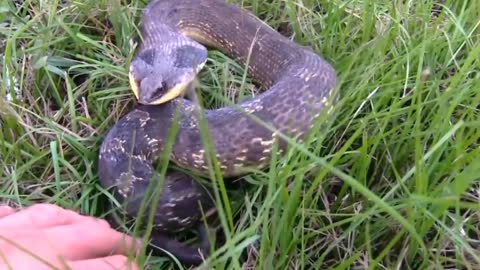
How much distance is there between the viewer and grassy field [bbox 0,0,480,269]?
1901 mm

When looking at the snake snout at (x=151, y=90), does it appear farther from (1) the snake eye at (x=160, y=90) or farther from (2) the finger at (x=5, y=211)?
(2) the finger at (x=5, y=211)

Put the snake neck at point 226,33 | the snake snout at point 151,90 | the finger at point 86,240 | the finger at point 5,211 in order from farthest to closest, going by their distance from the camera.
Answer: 1. the snake neck at point 226,33
2. the snake snout at point 151,90
3. the finger at point 5,211
4. the finger at point 86,240

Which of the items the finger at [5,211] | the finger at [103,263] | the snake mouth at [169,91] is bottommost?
the finger at [5,211]

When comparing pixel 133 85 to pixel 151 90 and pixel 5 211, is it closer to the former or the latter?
pixel 151 90

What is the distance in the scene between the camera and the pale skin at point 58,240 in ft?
A: 6.18

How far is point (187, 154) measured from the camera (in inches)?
93.2

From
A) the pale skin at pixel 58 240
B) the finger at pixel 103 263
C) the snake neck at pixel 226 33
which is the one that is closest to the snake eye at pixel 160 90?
the snake neck at pixel 226 33

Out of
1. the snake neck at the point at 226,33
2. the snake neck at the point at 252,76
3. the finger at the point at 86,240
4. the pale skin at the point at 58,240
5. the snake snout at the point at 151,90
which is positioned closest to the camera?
the pale skin at the point at 58,240

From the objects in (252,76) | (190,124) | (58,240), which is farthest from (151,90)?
(58,240)

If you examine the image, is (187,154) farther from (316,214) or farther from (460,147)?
(460,147)

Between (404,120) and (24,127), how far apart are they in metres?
1.24

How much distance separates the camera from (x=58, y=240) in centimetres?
201

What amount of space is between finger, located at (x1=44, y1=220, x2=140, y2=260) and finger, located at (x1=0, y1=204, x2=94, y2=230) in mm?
44

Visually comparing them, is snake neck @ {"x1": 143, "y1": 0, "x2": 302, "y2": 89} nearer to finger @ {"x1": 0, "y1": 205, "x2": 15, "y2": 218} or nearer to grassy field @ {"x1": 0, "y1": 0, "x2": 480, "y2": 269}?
grassy field @ {"x1": 0, "y1": 0, "x2": 480, "y2": 269}
